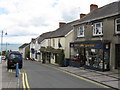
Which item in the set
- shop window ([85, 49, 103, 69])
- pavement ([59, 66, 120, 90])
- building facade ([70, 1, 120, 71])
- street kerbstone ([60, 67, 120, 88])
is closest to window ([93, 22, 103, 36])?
building facade ([70, 1, 120, 71])

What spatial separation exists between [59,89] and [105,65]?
918 centimetres

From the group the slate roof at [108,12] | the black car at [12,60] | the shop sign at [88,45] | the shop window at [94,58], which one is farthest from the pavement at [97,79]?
the slate roof at [108,12]

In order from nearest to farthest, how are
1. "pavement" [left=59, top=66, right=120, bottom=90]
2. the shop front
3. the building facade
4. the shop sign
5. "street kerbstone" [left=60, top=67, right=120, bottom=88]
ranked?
"pavement" [left=59, top=66, right=120, bottom=90]
"street kerbstone" [left=60, top=67, right=120, bottom=88]
the building facade
the shop front
the shop sign

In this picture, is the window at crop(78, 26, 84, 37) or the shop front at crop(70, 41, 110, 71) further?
the window at crop(78, 26, 84, 37)

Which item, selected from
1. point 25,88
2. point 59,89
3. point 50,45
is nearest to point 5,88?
point 25,88

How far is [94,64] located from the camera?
64.1ft

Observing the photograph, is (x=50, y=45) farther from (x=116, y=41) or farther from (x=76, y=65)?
(x=116, y=41)

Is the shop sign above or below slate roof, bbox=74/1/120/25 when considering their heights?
below

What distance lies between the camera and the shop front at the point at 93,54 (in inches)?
701

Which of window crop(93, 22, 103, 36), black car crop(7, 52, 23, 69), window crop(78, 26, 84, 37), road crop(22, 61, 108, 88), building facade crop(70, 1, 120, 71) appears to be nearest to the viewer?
road crop(22, 61, 108, 88)

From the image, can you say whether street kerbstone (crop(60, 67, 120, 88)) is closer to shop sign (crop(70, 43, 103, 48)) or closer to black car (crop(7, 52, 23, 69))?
shop sign (crop(70, 43, 103, 48))

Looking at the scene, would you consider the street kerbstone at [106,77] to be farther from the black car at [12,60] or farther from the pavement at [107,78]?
the black car at [12,60]

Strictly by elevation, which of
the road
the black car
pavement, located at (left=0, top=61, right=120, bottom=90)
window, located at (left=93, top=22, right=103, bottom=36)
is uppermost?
window, located at (left=93, top=22, right=103, bottom=36)

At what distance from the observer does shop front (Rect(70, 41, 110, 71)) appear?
17.8 m
